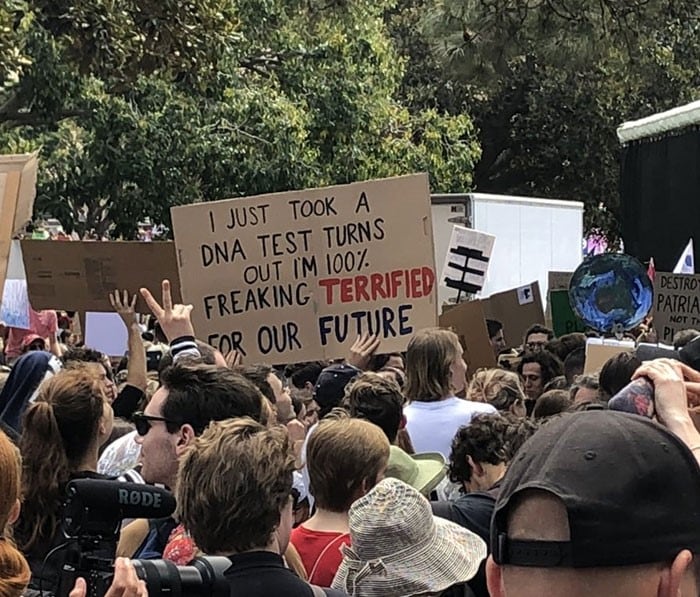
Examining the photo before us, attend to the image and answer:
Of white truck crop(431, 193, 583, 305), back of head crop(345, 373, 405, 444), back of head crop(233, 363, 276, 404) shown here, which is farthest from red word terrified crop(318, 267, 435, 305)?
white truck crop(431, 193, 583, 305)

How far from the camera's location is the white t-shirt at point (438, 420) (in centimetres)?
575

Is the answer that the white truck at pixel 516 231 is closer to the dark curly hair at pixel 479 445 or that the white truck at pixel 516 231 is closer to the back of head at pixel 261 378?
the back of head at pixel 261 378

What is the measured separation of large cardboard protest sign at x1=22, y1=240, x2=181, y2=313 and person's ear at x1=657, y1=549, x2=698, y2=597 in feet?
20.3

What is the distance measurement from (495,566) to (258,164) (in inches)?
668

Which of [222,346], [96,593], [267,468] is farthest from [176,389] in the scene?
[222,346]

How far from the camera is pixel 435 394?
5996mm

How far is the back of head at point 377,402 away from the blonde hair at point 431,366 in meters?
0.89

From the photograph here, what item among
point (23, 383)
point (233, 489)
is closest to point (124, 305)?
point (23, 383)

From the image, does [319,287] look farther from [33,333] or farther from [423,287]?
[33,333]

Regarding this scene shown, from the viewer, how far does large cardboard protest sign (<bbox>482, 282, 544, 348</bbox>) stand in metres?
11.5

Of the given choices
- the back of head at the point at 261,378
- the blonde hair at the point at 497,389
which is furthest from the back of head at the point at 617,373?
the back of head at the point at 261,378

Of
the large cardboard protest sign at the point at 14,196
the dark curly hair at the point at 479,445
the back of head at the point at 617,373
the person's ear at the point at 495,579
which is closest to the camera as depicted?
the person's ear at the point at 495,579

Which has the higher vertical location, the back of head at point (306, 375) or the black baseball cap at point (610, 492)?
the black baseball cap at point (610, 492)

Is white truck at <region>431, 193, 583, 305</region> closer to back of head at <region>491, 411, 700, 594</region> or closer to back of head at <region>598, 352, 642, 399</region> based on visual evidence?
back of head at <region>598, 352, 642, 399</region>
